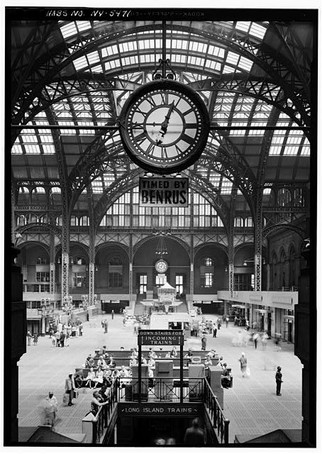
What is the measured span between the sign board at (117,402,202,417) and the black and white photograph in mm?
62

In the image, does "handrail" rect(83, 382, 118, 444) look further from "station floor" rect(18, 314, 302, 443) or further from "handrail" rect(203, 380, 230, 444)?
"handrail" rect(203, 380, 230, 444)

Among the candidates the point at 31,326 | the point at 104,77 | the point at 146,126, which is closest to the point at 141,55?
the point at 104,77

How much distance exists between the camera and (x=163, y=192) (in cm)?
787

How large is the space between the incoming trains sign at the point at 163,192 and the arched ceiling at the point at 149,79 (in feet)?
32.9

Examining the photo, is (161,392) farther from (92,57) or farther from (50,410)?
(92,57)

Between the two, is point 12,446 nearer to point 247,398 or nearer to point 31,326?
point 247,398

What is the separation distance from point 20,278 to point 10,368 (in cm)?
126

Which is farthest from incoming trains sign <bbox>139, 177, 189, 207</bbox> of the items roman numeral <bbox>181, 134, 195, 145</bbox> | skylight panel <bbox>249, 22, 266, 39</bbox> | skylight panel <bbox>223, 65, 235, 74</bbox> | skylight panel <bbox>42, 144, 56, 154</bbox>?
skylight panel <bbox>42, 144, 56, 154</bbox>

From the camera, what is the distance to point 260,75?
30484 mm

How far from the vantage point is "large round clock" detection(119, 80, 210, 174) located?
7.45 m

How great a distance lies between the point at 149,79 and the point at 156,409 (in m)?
26.7

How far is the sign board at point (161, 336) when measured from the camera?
1196 centimetres

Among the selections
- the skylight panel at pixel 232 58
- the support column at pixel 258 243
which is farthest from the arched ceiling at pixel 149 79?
the support column at pixel 258 243

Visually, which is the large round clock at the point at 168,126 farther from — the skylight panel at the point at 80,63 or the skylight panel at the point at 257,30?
the skylight panel at the point at 80,63
